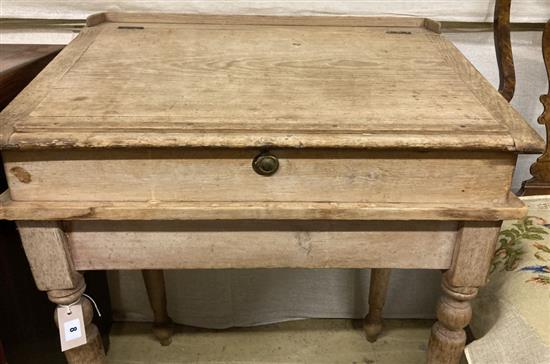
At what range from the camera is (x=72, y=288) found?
2.53 feet

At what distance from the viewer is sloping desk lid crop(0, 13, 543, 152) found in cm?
64

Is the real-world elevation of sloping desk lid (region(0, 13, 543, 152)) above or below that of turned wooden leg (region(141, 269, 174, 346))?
above

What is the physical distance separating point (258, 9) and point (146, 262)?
A: 65 centimetres

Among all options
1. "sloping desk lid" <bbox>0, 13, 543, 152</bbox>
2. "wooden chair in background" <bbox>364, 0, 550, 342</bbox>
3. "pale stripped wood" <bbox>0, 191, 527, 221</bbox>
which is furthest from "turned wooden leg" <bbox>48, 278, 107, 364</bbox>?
"wooden chair in background" <bbox>364, 0, 550, 342</bbox>

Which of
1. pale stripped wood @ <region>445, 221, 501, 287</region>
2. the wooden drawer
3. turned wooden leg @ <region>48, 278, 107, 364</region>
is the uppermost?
the wooden drawer

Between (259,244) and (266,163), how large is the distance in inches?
5.2

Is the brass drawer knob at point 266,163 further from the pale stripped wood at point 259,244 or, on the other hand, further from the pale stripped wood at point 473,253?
the pale stripped wood at point 473,253

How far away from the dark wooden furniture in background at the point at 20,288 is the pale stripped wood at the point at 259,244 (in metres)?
0.29

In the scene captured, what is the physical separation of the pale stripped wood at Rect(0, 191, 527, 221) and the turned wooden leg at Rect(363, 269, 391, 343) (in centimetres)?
59

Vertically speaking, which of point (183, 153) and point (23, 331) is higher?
point (183, 153)

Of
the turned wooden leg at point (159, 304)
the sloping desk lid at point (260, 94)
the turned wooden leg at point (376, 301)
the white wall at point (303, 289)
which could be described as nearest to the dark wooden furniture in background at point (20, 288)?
the sloping desk lid at point (260, 94)

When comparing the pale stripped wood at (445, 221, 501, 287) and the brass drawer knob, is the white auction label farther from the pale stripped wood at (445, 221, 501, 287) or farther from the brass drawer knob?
the pale stripped wood at (445, 221, 501, 287)

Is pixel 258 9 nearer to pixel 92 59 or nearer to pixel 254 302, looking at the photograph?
pixel 92 59

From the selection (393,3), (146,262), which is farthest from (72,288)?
(393,3)
